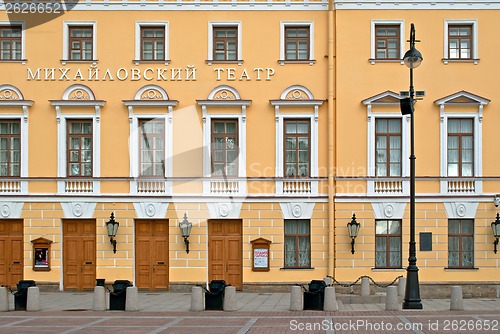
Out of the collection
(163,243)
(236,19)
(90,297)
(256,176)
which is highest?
(236,19)

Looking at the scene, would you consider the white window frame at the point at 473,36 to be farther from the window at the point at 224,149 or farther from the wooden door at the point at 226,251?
the wooden door at the point at 226,251

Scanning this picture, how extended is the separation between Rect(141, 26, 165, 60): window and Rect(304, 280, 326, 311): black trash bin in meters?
12.1

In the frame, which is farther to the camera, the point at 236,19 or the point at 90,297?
the point at 236,19

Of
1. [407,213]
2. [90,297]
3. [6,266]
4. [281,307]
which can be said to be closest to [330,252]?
[407,213]

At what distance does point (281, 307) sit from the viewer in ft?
83.9

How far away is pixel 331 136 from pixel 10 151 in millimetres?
12922

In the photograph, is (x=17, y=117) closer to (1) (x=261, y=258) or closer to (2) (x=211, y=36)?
(2) (x=211, y=36)

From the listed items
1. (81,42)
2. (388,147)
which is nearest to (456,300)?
(388,147)

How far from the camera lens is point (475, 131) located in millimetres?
30328

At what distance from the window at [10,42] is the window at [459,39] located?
1731cm

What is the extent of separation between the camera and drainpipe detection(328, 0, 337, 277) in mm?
30344

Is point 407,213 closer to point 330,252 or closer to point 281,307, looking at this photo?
point 330,252

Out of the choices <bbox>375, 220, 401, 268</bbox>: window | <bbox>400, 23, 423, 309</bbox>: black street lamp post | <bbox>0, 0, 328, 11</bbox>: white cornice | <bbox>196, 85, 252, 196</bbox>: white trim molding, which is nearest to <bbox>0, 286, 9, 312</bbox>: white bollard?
<bbox>196, 85, 252, 196</bbox>: white trim molding

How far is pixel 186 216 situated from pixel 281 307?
6.79 metres
